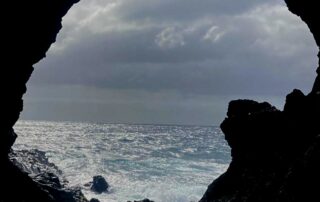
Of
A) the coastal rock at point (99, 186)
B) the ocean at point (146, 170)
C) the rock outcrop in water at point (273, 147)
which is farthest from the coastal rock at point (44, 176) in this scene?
the rock outcrop in water at point (273, 147)

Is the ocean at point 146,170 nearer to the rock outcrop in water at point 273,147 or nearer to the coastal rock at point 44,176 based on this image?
the coastal rock at point 44,176

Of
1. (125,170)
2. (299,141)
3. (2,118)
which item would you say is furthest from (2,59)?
(125,170)

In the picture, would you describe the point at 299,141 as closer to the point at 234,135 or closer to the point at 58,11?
the point at 234,135

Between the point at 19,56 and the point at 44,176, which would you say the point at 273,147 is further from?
the point at 44,176

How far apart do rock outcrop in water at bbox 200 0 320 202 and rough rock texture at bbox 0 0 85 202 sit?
481 inches

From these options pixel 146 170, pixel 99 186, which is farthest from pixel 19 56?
pixel 146 170

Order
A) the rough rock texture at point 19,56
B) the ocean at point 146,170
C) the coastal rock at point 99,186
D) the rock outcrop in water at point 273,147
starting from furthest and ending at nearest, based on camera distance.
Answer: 1. the ocean at point 146,170
2. the coastal rock at point 99,186
3. the rough rock texture at point 19,56
4. the rock outcrop in water at point 273,147

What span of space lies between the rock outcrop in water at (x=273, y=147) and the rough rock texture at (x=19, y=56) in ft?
40.1

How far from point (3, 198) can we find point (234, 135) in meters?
14.3

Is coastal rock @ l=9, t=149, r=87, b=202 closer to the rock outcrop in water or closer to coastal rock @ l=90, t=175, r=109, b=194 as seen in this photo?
coastal rock @ l=90, t=175, r=109, b=194

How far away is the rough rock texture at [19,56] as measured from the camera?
24.8 m

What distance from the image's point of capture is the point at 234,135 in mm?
25109

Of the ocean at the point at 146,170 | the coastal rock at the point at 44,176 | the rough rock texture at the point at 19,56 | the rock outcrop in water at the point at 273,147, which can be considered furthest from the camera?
the ocean at the point at 146,170

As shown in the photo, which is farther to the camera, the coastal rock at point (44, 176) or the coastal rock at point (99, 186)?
the coastal rock at point (99, 186)
